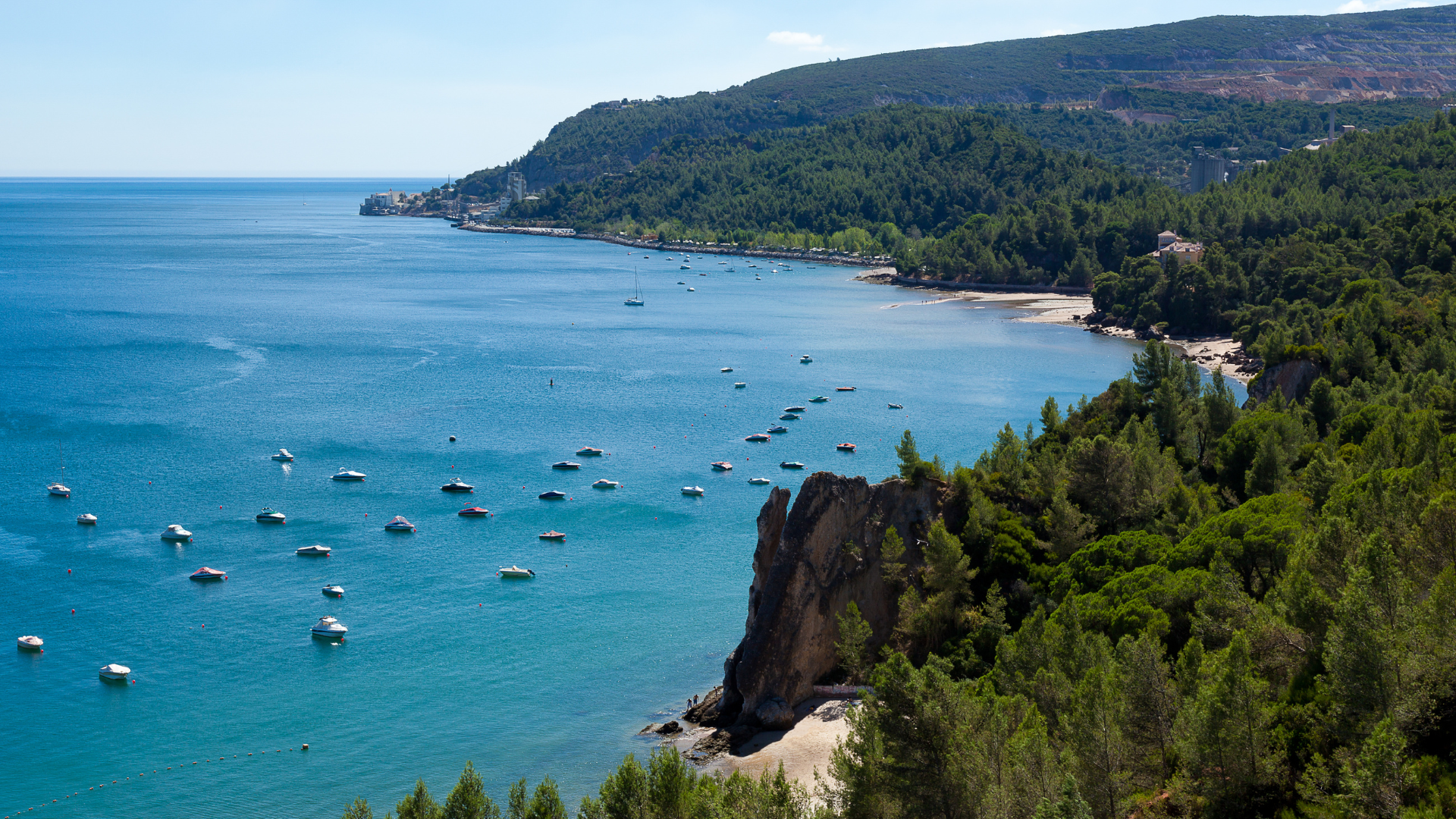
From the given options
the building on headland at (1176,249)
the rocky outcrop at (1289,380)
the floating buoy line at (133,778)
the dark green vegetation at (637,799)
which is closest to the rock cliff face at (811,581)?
the dark green vegetation at (637,799)

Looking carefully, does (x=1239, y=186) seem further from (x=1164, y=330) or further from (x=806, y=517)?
(x=806, y=517)

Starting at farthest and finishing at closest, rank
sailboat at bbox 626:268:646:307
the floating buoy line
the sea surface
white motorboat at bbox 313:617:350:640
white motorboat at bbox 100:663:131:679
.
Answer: sailboat at bbox 626:268:646:307 < white motorboat at bbox 313:617:350:640 < white motorboat at bbox 100:663:131:679 < the sea surface < the floating buoy line

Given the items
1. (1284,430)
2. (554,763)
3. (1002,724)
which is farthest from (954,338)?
(1002,724)

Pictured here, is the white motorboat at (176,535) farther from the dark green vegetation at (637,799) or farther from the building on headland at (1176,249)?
the building on headland at (1176,249)

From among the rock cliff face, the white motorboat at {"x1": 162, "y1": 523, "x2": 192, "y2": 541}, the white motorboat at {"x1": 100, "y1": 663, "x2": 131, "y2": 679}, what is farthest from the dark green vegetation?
the white motorboat at {"x1": 162, "y1": 523, "x2": 192, "y2": 541}

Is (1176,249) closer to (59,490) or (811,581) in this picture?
(811,581)

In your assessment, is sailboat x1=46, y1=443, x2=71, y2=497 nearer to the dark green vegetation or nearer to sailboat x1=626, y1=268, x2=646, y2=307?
the dark green vegetation
